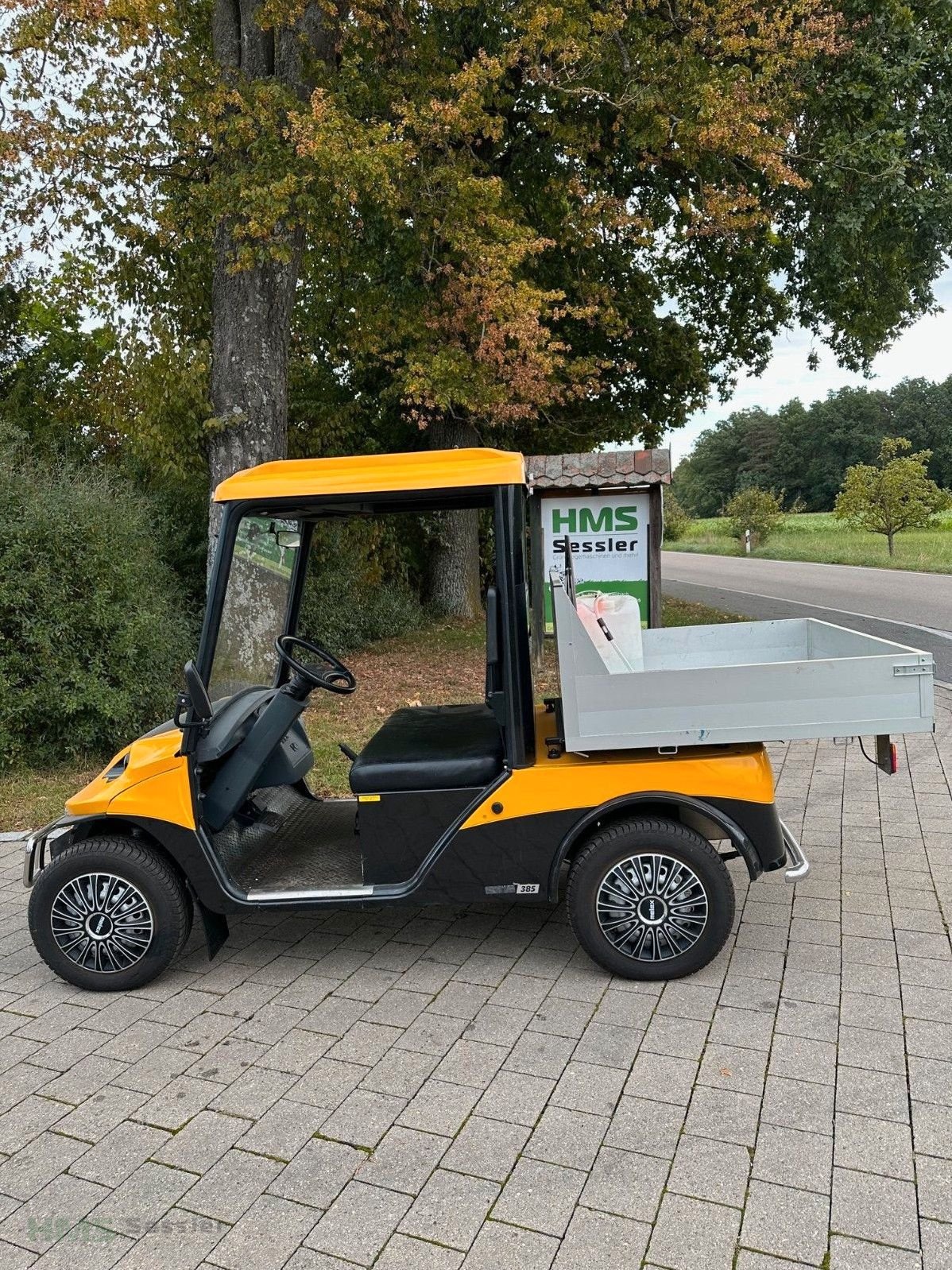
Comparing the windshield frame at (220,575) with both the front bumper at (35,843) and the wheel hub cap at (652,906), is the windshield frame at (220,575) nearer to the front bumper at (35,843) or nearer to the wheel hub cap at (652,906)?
the front bumper at (35,843)

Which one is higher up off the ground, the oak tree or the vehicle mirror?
the oak tree

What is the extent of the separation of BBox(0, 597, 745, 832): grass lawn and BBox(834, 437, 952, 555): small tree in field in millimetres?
17006

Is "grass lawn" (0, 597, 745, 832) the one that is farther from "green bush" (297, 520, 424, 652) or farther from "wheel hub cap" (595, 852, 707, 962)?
"wheel hub cap" (595, 852, 707, 962)

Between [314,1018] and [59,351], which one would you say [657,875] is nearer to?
[314,1018]

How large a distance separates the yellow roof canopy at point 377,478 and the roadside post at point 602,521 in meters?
6.22

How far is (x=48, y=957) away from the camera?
357 cm

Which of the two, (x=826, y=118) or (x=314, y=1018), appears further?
(x=826, y=118)

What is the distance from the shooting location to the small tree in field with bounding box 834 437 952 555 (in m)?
29.1

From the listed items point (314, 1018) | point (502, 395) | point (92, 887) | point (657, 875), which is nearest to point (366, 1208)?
point (314, 1018)

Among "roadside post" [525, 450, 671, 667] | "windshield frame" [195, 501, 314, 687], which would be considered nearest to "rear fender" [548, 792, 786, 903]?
"windshield frame" [195, 501, 314, 687]

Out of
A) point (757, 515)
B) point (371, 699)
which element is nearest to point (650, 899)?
point (371, 699)

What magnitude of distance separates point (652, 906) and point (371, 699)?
19.7 feet

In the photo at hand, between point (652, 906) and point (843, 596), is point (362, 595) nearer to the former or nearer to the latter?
point (652, 906)

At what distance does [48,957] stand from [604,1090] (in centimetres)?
217
